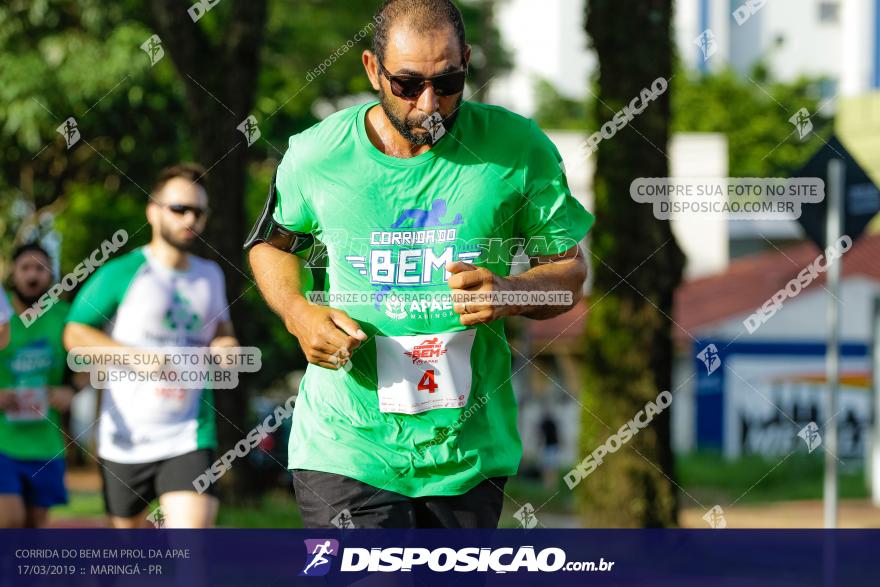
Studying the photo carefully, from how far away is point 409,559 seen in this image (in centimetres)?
399

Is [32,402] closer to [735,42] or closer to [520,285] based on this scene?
[520,285]

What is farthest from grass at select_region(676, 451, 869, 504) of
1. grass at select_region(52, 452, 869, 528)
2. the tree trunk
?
the tree trunk

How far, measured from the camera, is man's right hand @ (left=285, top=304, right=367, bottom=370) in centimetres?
350

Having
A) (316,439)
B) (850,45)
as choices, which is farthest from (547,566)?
(850,45)

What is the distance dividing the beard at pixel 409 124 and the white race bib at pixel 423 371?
48 cm

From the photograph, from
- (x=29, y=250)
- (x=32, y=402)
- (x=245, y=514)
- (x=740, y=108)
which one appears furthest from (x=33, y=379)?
(x=740, y=108)

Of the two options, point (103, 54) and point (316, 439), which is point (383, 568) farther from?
point (103, 54)

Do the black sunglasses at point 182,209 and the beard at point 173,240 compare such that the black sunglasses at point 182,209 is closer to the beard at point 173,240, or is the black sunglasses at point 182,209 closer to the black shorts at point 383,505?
the beard at point 173,240

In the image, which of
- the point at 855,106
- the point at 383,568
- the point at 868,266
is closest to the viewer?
the point at 383,568

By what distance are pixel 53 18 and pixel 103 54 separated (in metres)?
1.18

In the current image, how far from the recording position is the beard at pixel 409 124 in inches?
145

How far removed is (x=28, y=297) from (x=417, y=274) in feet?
11.5

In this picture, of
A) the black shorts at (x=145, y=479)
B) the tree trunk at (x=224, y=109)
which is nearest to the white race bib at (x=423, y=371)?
the black shorts at (x=145, y=479)

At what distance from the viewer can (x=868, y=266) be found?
106 ft
